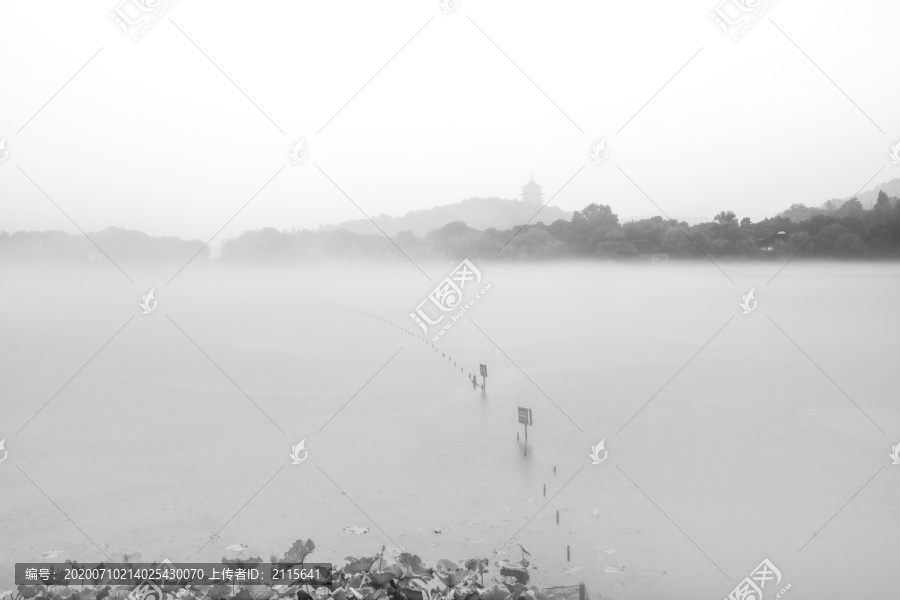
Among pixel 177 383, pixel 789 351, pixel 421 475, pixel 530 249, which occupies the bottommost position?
pixel 789 351

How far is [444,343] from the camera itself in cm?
1502

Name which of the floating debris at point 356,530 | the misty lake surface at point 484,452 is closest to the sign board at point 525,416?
the misty lake surface at point 484,452

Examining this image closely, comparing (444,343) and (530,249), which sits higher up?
(530,249)

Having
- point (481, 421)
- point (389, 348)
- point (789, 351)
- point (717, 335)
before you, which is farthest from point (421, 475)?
point (717, 335)

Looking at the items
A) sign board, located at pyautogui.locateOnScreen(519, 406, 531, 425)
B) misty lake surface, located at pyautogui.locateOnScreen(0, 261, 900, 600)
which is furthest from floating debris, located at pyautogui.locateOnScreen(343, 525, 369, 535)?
sign board, located at pyautogui.locateOnScreen(519, 406, 531, 425)

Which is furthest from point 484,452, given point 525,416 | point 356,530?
point 356,530

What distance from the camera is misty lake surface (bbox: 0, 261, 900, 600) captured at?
4547 millimetres

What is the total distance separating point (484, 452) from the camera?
679 centimetres

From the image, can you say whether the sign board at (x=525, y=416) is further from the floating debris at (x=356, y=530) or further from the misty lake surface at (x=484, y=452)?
the floating debris at (x=356, y=530)

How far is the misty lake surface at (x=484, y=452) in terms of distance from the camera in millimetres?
4547

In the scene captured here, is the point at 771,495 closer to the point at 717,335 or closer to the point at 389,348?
the point at 389,348

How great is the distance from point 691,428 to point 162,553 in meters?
6.29

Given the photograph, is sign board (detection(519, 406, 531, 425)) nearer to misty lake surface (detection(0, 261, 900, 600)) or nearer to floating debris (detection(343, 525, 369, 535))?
misty lake surface (detection(0, 261, 900, 600))

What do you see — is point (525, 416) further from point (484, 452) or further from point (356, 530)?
point (356, 530)
